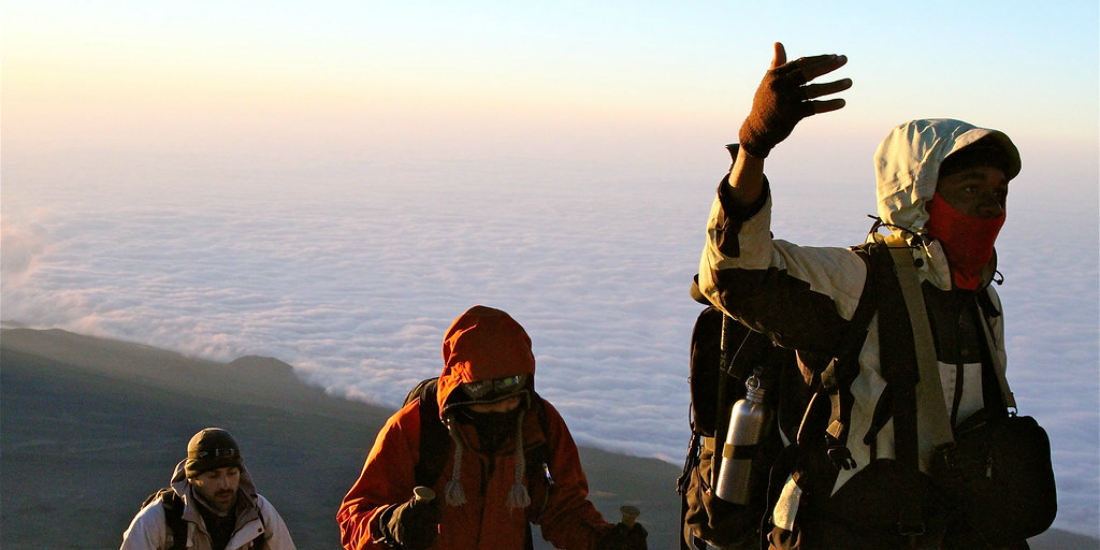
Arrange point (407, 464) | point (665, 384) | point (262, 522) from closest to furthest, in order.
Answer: point (407, 464)
point (262, 522)
point (665, 384)

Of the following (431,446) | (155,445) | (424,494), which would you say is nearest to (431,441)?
(431,446)

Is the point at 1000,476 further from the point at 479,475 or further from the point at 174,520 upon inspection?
the point at 174,520

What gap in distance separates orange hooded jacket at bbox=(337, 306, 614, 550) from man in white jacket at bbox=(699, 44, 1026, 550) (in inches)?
23.3

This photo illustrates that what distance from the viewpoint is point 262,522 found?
3.60 meters

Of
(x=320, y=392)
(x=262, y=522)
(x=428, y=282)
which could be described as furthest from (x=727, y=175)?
(x=428, y=282)

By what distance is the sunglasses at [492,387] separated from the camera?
278 cm

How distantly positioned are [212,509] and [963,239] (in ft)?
8.39

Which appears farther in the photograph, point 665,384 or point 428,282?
point 428,282

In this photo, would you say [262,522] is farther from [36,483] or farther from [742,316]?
[36,483]

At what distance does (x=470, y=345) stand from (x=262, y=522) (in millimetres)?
1291

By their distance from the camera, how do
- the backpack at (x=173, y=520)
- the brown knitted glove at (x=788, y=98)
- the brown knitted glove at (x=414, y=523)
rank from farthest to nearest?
1. the backpack at (x=173, y=520)
2. the brown knitted glove at (x=414, y=523)
3. the brown knitted glove at (x=788, y=98)

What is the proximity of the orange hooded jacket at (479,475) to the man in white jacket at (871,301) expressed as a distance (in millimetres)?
593

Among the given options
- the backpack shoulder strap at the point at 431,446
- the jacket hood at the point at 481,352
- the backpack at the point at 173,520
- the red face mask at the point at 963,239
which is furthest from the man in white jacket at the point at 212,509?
the red face mask at the point at 963,239

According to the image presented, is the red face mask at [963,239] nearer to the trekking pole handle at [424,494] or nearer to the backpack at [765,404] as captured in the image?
the backpack at [765,404]
